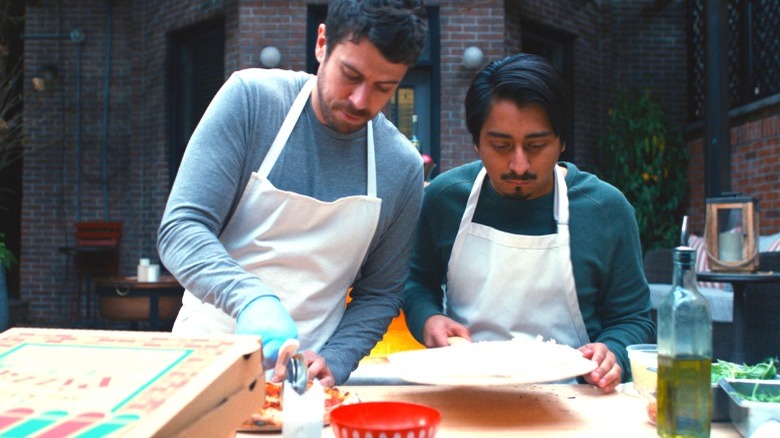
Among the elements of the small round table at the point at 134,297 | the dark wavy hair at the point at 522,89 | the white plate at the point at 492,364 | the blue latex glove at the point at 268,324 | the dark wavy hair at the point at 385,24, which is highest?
the dark wavy hair at the point at 385,24

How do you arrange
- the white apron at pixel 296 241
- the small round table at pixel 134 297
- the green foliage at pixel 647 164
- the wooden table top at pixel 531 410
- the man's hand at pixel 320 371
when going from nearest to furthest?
the wooden table top at pixel 531 410
the man's hand at pixel 320 371
the white apron at pixel 296 241
the small round table at pixel 134 297
the green foliage at pixel 647 164

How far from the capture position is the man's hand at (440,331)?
164cm

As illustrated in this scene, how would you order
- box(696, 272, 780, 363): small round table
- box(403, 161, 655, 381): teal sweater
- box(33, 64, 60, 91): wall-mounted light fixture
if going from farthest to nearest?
box(33, 64, 60, 91): wall-mounted light fixture < box(696, 272, 780, 363): small round table < box(403, 161, 655, 381): teal sweater

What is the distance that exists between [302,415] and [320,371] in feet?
1.48

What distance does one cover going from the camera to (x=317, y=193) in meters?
1.61

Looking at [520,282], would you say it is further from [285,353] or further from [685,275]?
[285,353]

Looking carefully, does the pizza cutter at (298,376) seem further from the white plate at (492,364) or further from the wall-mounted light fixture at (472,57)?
the wall-mounted light fixture at (472,57)

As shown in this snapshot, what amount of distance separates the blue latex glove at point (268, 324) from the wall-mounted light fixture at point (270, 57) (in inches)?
227

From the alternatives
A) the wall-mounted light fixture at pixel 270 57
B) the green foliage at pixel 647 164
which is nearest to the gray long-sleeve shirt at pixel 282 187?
the wall-mounted light fixture at pixel 270 57

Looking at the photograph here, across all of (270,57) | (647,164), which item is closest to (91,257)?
(270,57)

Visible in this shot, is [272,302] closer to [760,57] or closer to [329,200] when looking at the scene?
[329,200]

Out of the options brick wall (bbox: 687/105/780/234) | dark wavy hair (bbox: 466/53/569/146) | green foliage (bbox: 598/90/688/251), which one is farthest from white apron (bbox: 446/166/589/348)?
green foliage (bbox: 598/90/688/251)

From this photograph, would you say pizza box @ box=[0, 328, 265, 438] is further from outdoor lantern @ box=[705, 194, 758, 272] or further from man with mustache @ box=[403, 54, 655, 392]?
outdoor lantern @ box=[705, 194, 758, 272]

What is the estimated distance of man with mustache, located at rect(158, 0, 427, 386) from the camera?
1.46 metres
